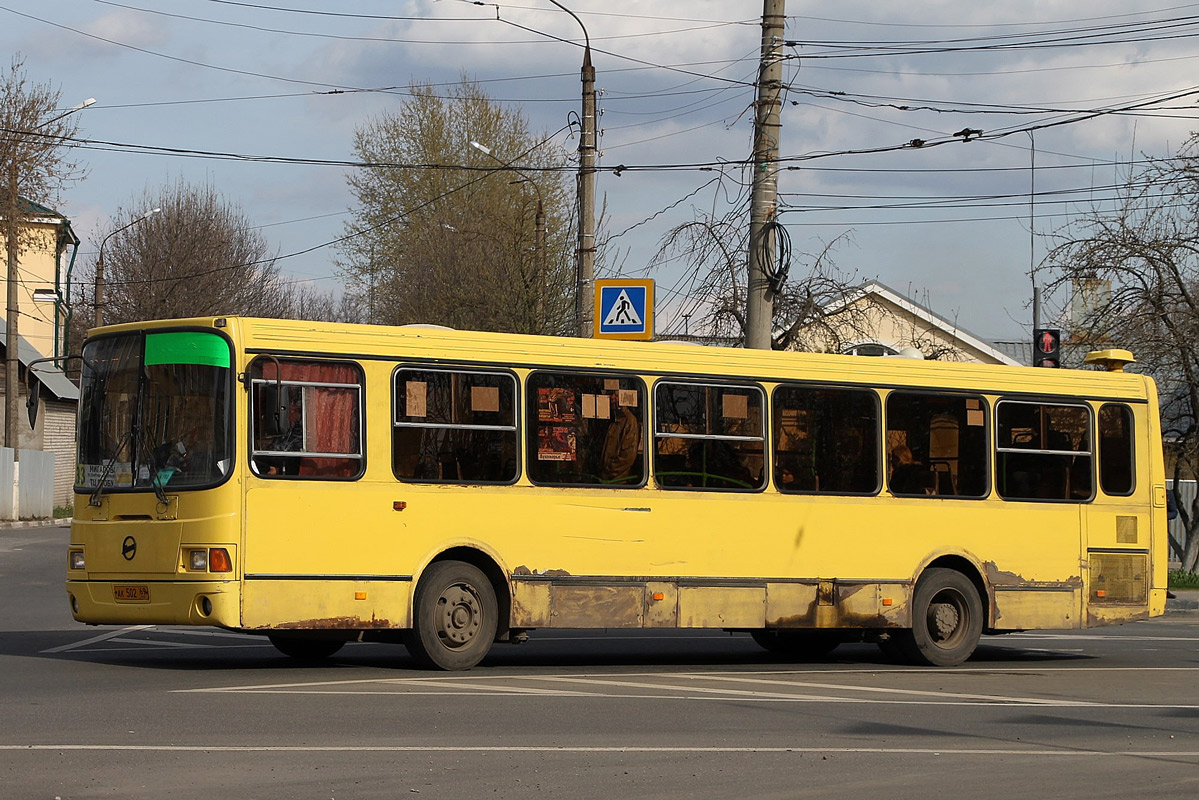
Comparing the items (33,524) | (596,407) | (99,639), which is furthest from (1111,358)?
(33,524)

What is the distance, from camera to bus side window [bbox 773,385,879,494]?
14.7 metres

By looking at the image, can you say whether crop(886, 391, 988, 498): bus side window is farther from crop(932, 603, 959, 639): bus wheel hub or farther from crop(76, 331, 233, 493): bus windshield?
crop(76, 331, 233, 493): bus windshield

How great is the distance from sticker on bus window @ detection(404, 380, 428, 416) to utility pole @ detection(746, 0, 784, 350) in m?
7.45

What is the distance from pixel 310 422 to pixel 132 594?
1899 mm

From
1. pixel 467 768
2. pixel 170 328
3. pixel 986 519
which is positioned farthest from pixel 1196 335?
pixel 467 768

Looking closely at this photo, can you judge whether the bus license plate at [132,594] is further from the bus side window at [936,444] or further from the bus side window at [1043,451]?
the bus side window at [1043,451]

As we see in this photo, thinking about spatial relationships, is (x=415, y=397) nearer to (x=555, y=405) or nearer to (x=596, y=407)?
(x=555, y=405)

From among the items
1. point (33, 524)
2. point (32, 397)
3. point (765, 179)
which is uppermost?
point (765, 179)

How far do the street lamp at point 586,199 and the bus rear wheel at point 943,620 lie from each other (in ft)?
31.0

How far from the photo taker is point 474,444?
1327cm

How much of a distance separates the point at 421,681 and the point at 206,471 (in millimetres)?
2302

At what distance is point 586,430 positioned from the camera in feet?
45.2

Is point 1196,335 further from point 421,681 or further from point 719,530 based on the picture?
point 421,681

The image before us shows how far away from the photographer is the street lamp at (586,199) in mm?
23688
